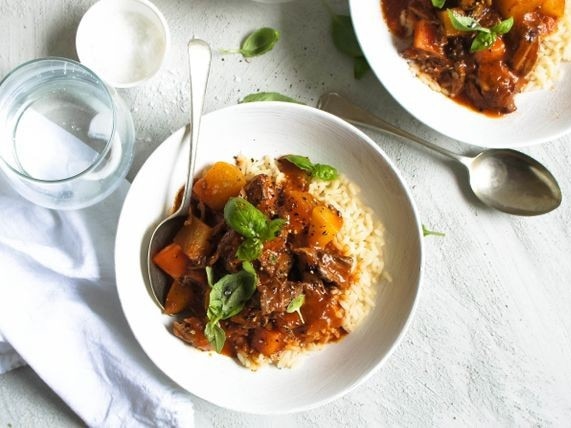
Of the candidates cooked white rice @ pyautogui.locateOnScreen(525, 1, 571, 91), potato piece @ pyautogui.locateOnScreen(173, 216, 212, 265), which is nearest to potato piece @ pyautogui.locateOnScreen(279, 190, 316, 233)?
potato piece @ pyautogui.locateOnScreen(173, 216, 212, 265)

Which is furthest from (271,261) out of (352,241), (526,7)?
(526,7)

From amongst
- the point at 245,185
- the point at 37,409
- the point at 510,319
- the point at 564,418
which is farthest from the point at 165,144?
the point at 564,418

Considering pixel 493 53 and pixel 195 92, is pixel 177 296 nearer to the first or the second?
pixel 195 92

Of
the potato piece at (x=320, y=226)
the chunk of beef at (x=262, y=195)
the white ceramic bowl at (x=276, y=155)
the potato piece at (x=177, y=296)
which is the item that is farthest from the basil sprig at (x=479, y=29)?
the potato piece at (x=177, y=296)

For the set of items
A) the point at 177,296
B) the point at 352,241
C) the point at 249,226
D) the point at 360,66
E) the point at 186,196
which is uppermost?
the point at 360,66

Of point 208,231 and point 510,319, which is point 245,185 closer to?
point 208,231
